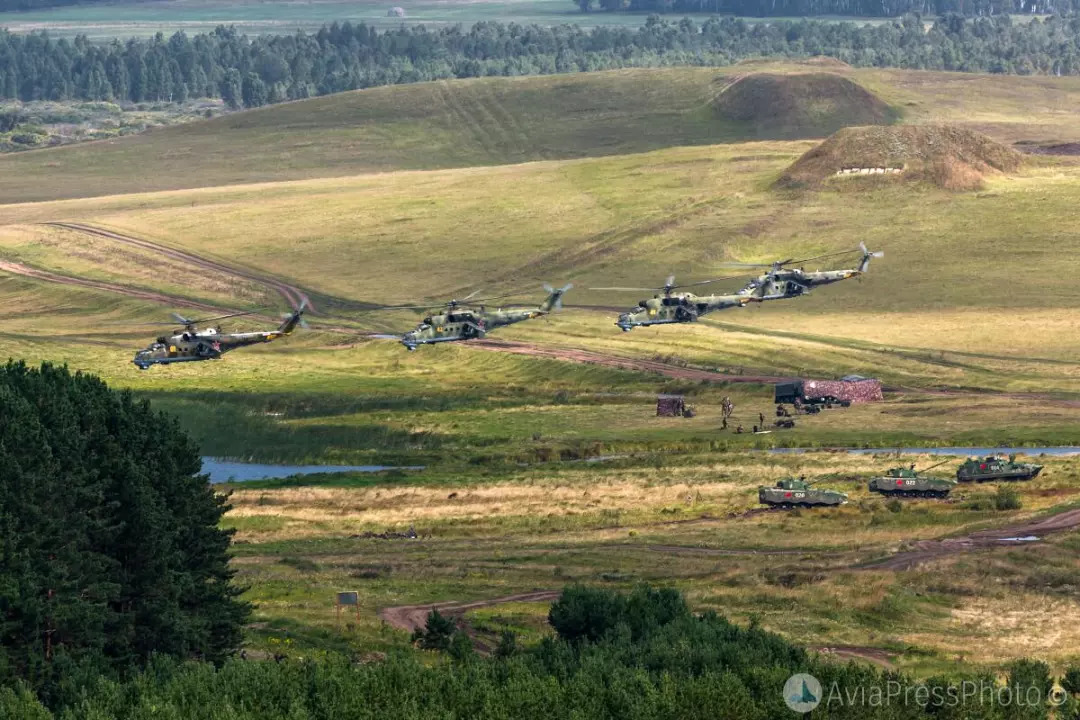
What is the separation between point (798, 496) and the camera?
10000cm

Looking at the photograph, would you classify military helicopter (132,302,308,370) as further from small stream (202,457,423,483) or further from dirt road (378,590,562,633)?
dirt road (378,590,562,633)

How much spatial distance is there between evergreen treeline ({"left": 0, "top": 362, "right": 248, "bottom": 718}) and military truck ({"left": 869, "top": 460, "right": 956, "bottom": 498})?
142 ft

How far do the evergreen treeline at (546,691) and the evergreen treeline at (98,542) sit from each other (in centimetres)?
439

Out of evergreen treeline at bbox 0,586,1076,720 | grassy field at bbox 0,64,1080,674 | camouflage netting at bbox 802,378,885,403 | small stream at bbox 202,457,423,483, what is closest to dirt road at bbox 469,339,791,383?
grassy field at bbox 0,64,1080,674

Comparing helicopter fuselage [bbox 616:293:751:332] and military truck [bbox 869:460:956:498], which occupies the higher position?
helicopter fuselage [bbox 616:293:751:332]

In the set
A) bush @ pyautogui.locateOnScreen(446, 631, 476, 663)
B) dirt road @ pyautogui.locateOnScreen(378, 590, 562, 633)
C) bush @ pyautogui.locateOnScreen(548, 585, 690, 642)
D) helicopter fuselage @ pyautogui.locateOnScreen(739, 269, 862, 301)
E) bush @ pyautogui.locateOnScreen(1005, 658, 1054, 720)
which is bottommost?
dirt road @ pyautogui.locateOnScreen(378, 590, 562, 633)

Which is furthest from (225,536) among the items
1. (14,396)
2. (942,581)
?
(942,581)

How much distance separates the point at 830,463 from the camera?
115 m

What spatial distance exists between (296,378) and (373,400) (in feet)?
44.0

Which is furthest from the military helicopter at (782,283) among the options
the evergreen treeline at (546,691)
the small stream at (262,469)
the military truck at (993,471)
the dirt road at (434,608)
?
the evergreen treeline at (546,691)

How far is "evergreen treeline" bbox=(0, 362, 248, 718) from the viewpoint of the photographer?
6103 centimetres

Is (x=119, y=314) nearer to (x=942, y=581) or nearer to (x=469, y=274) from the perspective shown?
(x=469, y=274)

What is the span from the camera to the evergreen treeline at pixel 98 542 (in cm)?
6103

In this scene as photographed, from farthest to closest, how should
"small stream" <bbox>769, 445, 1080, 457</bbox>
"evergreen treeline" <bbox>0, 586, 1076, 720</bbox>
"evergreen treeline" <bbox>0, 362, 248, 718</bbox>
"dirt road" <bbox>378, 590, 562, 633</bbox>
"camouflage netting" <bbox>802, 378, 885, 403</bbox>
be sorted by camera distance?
"camouflage netting" <bbox>802, 378, 885, 403</bbox>, "small stream" <bbox>769, 445, 1080, 457</bbox>, "dirt road" <bbox>378, 590, 562, 633</bbox>, "evergreen treeline" <bbox>0, 362, 248, 718</bbox>, "evergreen treeline" <bbox>0, 586, 1076, 720</bbox>
